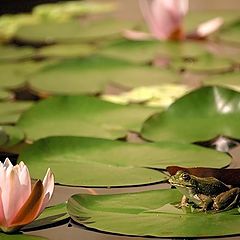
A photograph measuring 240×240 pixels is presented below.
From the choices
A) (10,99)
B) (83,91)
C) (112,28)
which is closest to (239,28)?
(112,28)

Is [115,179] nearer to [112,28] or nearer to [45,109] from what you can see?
[45,109]

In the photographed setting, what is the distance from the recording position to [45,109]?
1.54m

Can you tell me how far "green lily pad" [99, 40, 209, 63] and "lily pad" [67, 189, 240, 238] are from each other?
2.91 feet

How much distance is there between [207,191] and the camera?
1.01m

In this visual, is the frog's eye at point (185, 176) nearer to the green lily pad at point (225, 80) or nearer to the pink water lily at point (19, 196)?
the pink water lily at point (19, 196)

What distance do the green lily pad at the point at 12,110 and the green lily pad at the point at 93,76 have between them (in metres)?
0.12

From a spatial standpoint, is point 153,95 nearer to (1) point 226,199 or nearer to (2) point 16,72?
(2) point 16,72

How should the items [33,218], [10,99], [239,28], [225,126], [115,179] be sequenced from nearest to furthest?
[33,218]
[115,179]
[225,126]
[10,99]
[239,28]

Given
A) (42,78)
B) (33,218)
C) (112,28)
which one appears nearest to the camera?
(33,218)

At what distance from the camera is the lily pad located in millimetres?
960

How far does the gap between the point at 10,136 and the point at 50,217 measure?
0.38 m

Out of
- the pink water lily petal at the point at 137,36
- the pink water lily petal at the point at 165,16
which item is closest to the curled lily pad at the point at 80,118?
the pink water lily petal at the point at 165,16

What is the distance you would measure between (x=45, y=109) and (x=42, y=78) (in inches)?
11.0

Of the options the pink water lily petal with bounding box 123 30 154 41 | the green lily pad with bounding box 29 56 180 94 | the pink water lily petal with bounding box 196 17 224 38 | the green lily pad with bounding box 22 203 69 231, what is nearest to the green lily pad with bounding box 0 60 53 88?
the green lily pad with bounding box 29 56 180 94
